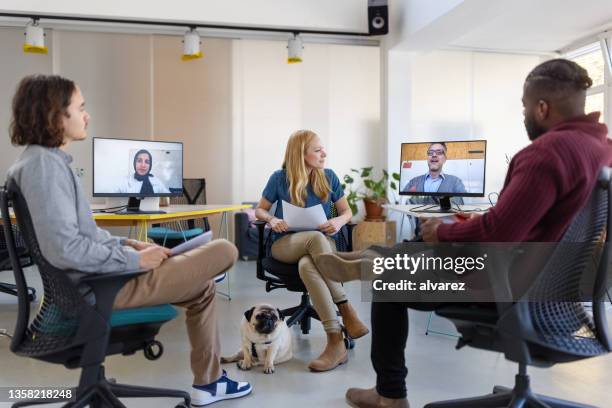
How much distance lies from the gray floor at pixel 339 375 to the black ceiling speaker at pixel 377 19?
13.3 feet

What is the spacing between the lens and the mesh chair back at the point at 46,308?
1475 mm

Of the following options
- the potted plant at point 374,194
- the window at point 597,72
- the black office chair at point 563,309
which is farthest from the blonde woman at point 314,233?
the window at point 597,72

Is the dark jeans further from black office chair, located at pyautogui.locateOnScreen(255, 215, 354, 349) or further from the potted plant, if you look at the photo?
the potted plant

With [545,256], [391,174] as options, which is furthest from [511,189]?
[391,174]

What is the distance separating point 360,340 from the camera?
2969 mm

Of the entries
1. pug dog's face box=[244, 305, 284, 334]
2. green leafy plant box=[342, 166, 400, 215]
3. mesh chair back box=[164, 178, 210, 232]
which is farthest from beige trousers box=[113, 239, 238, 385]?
green leafy plant box=[342, 166, 400, 215]

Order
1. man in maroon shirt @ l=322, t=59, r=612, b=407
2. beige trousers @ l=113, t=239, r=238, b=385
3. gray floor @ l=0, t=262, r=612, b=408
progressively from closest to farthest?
man in maroon shirt @ l=322, t=59, r=612, b=407 < beige trousers @ l=113, t=239, r=238, b=385 < gray floor @ l=0, t=262, r=612, b=408

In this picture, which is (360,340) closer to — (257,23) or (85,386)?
(85,386)

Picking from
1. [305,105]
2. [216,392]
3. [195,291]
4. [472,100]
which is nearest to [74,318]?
[195,291]

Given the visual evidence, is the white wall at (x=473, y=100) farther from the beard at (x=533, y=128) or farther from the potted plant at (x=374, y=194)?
the beard at (x=533, y=128)

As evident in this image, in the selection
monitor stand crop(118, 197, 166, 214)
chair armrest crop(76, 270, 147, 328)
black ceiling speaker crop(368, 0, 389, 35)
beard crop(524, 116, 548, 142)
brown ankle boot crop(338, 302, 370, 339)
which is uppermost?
black ceiling speaker crop(368, 0, 389, 35)

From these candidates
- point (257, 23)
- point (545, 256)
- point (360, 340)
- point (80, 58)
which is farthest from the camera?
point (80, 58)

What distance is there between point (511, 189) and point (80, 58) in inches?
240

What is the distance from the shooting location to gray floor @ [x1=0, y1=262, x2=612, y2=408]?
2.17 meters
